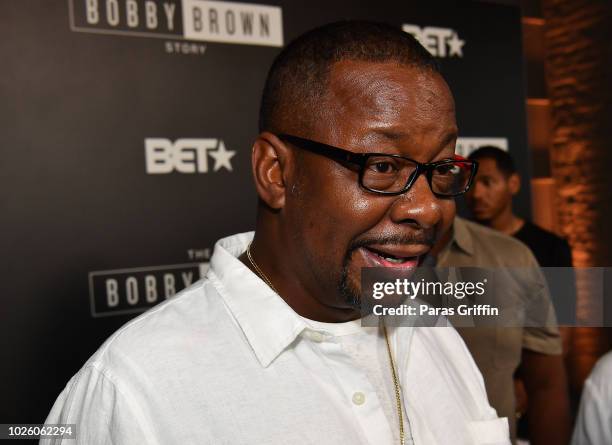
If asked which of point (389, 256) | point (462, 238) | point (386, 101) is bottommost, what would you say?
point (462, 238)

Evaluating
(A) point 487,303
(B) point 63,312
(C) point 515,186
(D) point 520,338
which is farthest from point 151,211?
(C) point 515,186

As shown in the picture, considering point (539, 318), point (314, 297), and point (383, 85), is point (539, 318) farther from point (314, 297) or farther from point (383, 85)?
point (383, 85)

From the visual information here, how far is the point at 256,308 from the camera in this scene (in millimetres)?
926

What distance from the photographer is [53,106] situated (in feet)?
5.86

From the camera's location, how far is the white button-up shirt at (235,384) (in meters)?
0.80

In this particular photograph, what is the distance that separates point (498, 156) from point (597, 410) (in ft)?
4.78

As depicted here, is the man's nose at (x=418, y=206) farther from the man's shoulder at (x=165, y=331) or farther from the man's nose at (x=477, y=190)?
the man's nose at (x=477, y=190)

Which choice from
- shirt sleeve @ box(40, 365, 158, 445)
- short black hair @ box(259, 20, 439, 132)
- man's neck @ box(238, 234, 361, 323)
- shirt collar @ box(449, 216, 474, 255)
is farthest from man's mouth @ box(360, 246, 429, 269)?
shirt collar @ box(449, 216, 474, 255)

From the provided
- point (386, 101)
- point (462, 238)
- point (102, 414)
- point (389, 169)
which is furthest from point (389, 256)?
point (462, 238)

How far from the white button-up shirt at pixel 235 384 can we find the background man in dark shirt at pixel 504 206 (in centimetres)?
165

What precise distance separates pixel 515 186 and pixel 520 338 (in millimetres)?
842

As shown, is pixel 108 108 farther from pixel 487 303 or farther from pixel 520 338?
pixel 520 338

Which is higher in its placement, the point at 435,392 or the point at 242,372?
the point at 242,372

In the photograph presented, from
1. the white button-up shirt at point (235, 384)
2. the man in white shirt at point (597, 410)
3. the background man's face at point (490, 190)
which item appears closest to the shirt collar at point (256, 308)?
the white button-up shirt at point (235, 384)
